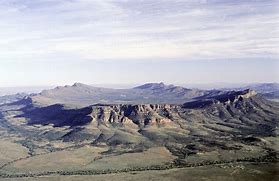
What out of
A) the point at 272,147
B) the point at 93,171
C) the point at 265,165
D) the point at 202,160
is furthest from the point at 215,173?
the point at 272,147

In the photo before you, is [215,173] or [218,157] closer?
[215,173]

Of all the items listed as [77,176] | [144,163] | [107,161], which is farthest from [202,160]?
[77,176]

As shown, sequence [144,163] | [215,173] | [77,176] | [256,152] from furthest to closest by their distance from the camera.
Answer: [256,152] → [144,163] → [77,176] → [215,173]

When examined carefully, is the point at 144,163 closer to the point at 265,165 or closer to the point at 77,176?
the point at 77,176

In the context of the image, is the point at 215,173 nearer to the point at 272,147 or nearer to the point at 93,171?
the point at 93,171

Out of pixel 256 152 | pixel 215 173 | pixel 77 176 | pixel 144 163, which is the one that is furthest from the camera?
pixel 256 152

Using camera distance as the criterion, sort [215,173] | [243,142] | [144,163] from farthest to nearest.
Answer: [243,142], [144,163], [215,173]

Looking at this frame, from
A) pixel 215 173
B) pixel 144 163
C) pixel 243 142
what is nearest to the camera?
pixel 215 173

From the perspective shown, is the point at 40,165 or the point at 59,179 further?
the point at 40,165
